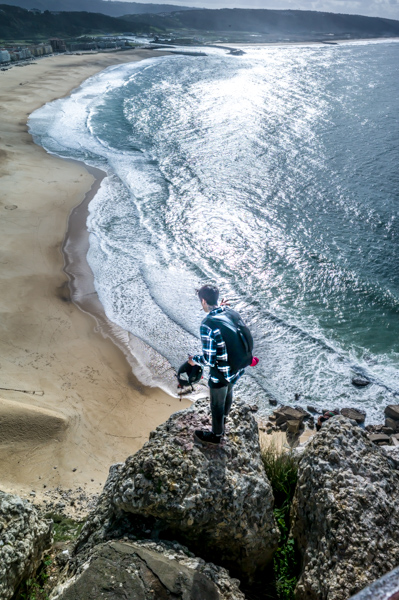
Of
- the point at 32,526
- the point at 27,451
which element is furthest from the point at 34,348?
the point at 32,526

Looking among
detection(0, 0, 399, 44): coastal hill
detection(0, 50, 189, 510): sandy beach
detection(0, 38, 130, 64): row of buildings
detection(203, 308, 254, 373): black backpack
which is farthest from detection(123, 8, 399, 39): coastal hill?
detection(203, 308, 254, 373): black backpack

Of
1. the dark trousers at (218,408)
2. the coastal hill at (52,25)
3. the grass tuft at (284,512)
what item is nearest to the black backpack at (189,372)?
the dark trousers at (218,408)

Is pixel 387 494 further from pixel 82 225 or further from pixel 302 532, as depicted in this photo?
pixel 82 225

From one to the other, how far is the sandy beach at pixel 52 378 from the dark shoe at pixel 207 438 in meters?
2.99

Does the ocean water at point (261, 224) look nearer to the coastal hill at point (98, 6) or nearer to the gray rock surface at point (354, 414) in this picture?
the gray rock surface at point (354, 414)

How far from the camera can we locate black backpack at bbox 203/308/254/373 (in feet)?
16.9

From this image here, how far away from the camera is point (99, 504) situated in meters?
5.44

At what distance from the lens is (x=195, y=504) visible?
4.76 metres

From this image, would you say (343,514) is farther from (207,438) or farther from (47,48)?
(47,48)

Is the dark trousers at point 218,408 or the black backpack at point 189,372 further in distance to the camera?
the black backpack at point 189,372

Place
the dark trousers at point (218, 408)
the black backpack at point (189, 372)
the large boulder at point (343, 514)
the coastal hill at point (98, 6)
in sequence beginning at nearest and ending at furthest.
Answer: the large boulder at point (343, 514), the dark trousers at point (218, 408), the black backpack at point (189, 372), the coastal hill at point (98, 6)

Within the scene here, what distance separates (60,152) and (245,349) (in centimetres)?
2409

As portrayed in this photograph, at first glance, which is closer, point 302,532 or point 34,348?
point 302,532

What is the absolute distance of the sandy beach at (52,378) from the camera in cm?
788
